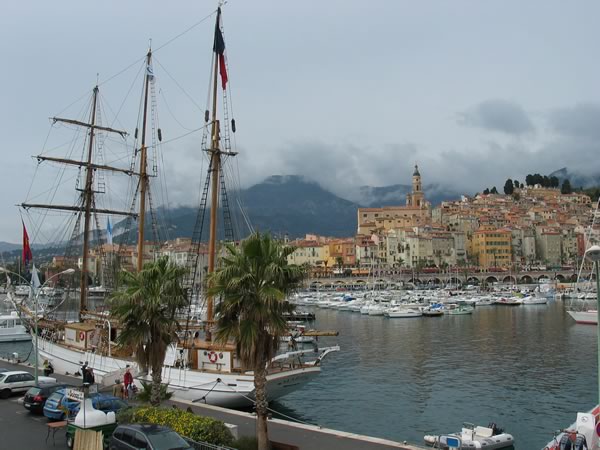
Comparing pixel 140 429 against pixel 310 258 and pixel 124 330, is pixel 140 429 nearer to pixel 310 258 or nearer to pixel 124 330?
pixel 124 330

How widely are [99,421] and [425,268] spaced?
155936mm

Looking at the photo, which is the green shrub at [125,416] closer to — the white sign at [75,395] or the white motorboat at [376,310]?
the white sign at [75,395]

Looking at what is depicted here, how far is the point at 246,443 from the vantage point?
1516 centimetres

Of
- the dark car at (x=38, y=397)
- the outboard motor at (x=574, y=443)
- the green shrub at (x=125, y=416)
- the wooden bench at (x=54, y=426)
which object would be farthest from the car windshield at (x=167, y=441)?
the outboard motor at (x=574, y=443)

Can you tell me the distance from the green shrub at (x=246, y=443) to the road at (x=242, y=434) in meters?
1.33

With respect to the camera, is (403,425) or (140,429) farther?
(403,425)

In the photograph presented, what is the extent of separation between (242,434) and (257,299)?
4.97 m

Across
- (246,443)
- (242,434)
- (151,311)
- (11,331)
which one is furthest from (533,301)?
(246,443)

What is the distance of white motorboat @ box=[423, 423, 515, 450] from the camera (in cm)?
1934

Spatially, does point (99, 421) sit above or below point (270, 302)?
below

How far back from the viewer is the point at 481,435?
21016 mm

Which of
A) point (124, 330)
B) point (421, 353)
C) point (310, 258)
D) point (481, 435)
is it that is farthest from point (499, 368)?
point (310, 258)

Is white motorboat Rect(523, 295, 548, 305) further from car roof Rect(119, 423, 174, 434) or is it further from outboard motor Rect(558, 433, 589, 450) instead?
car roof Rect(119, 423, 174, 434)

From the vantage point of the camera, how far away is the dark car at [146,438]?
13.1 m
